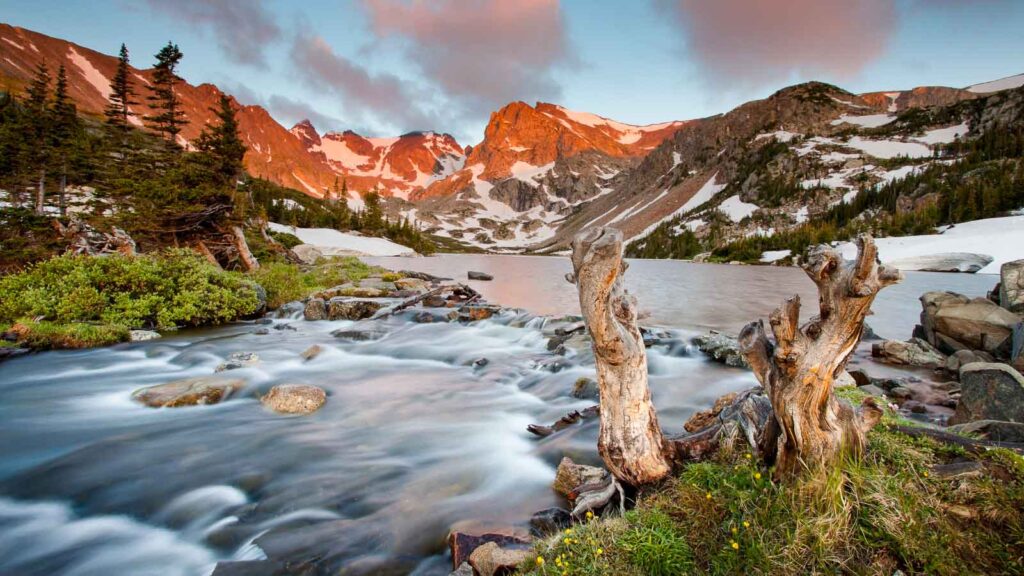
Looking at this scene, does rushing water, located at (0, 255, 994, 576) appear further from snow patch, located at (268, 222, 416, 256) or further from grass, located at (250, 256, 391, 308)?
snow patch, located at (268, 222, 416, 256)

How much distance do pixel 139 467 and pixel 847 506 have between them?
9177 mm

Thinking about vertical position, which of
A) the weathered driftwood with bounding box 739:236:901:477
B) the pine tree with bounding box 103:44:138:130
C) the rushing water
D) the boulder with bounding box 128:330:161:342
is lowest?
the rushing water

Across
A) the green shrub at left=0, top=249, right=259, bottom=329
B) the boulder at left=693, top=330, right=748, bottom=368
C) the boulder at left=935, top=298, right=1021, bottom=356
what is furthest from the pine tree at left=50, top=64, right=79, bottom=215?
the boulder at left=935, top=298, right=1021, bottom=356

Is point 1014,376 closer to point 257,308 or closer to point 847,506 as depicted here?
point 847,506

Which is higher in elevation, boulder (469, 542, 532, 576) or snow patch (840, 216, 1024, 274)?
snow patch (840, 216, 1024, 274)

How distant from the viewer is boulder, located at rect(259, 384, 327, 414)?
9.07 metres

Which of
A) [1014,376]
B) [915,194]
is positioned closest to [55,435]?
[1014,376]

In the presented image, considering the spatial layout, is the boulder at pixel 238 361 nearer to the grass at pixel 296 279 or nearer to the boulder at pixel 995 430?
the grass at pixel 296 279

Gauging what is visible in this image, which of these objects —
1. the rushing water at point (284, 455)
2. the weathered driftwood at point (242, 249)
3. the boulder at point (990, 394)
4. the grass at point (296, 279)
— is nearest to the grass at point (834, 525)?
the rushing water at point (284, 455)

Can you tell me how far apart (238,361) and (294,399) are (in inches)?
145

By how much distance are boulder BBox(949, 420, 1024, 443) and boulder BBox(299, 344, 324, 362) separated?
14.0 metres

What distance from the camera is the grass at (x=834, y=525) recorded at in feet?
8.93

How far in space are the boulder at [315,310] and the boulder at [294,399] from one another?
917cm

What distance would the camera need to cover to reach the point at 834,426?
3.47m
